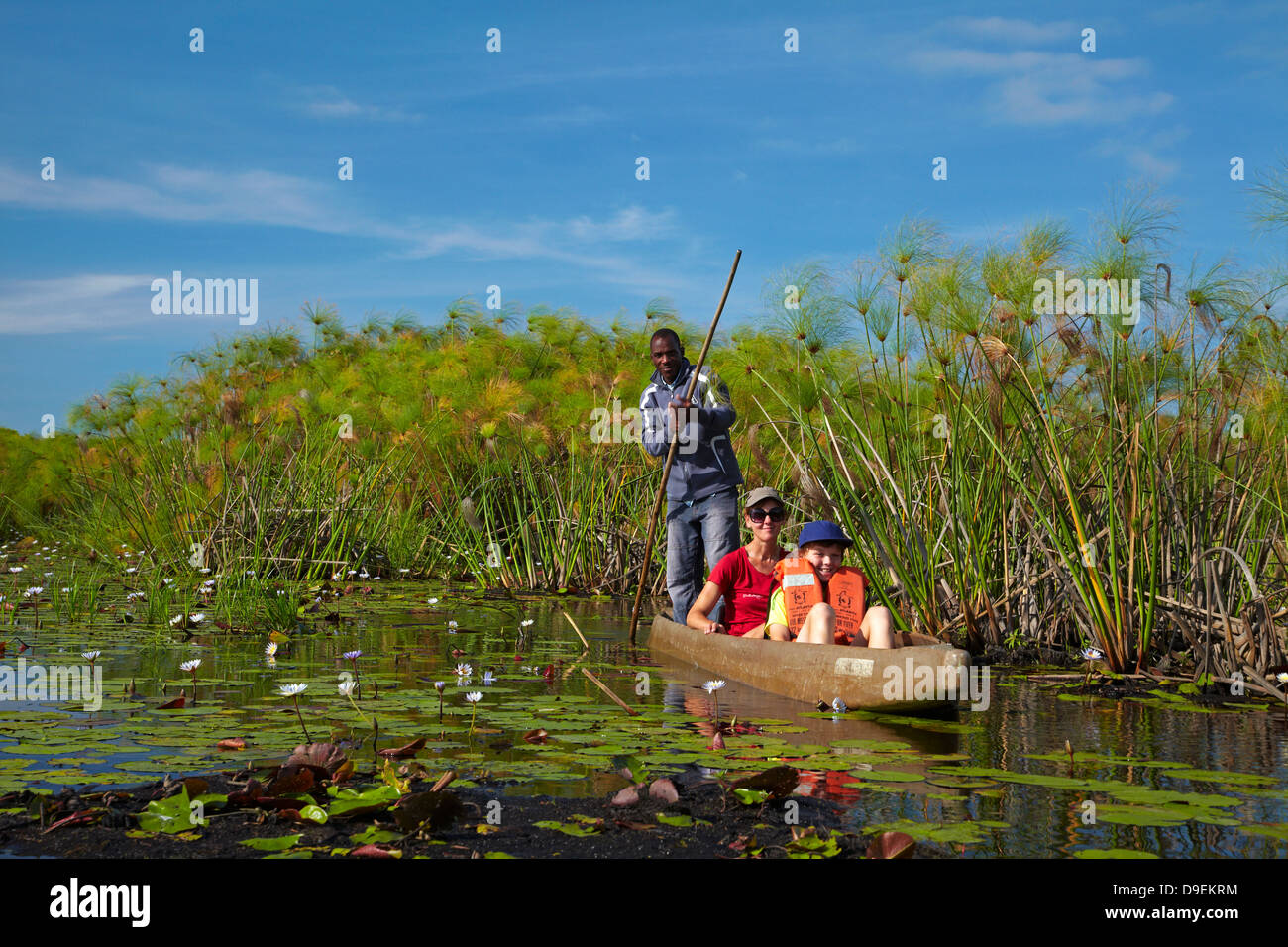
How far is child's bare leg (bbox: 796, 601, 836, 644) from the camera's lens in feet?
20.6

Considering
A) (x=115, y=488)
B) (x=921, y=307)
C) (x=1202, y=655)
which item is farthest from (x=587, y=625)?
(x=115, y=488)

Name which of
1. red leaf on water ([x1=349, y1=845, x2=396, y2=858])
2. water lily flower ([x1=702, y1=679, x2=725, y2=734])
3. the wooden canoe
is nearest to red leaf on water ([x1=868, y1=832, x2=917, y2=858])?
red leaf on water ([x1=349, y1=845, x2=396, y2=858])

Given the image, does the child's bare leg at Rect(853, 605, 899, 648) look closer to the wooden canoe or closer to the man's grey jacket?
the wooden canoe

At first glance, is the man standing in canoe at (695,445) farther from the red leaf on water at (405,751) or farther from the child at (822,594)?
the red leaf on water at (405,751)

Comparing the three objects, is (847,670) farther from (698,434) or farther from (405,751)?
(698,434)

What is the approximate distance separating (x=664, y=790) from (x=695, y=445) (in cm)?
482

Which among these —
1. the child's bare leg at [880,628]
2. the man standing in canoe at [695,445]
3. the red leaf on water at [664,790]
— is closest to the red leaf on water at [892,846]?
the red leaf on water at [664,790]

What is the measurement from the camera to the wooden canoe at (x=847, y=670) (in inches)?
217

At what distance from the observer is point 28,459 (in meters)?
22.8

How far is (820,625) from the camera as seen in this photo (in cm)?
630

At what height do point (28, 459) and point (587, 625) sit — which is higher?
point (28, 459)

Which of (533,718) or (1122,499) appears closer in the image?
(533,718)

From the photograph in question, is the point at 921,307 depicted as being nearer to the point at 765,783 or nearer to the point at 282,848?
the point at 765,783
